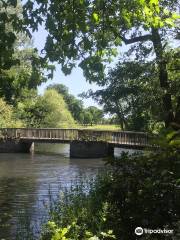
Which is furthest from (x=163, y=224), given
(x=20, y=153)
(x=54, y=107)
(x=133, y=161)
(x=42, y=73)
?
(x=54, y=107)

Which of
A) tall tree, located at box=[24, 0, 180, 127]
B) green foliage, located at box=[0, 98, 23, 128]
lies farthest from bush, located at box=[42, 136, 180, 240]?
green foliage, located at box=[0, 98, 23, 128]

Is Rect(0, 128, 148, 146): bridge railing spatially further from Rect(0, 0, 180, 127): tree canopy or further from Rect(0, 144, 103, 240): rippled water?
Rect(0, 0, 180, 127): tree canopy

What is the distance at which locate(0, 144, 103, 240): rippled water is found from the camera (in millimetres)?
12837

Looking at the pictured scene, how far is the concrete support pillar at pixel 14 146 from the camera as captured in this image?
40000 mm

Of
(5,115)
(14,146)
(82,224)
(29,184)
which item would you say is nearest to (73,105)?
(5,115)

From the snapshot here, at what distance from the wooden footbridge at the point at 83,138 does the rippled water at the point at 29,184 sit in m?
2.67

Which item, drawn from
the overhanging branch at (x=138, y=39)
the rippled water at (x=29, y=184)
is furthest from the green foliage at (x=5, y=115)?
the overhanging branch at (x=138, y=39)

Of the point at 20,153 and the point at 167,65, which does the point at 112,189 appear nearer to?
the point at 167,65

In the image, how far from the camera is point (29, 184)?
21.3 m

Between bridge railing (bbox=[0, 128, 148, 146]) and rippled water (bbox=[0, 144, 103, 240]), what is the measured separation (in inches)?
132

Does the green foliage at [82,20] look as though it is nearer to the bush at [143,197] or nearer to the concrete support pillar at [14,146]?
the bush at [143,197]

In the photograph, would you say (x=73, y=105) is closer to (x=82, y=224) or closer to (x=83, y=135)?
(x=83, y=135)

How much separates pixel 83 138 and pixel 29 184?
1658 centimetres

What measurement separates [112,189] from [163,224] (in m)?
0.97
